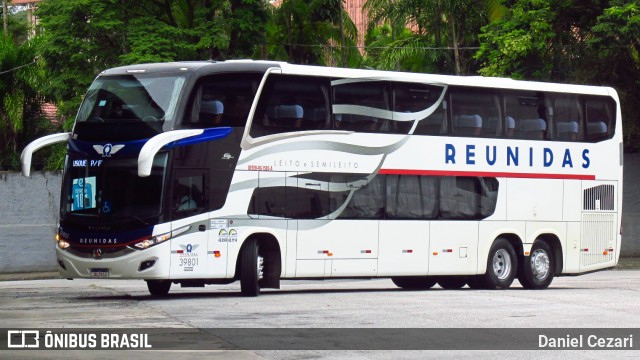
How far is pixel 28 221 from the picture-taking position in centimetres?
3416

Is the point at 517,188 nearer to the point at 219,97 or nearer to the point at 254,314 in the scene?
the point at 219,97

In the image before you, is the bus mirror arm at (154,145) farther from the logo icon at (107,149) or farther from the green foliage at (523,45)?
the green foliage at (523,45)

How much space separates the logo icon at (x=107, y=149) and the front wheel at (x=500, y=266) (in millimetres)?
8269

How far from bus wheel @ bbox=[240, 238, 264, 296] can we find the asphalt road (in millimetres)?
252

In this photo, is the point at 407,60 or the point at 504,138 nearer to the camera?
the point at 504,138

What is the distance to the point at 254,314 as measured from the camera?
1739 centimetres

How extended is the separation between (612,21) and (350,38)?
1766 cm

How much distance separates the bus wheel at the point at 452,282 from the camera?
85.4ft

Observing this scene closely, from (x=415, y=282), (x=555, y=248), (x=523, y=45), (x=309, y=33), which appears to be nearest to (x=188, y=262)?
(x=415, y=282)

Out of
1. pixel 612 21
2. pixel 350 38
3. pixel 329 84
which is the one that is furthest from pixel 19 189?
pixel 350 38

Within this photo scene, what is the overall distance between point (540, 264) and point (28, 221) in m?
14.8

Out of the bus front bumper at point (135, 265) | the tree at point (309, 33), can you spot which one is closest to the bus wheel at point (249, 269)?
the bus front bumper at point (135, 265)

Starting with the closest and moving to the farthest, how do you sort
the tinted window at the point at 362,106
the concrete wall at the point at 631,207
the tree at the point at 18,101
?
the tinted window at the point at 362,106 < the concrete wall at the point at 631,207 < the tree at the point at 18,101

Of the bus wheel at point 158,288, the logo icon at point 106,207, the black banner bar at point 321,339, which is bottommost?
the black banner bar at point 321,339
